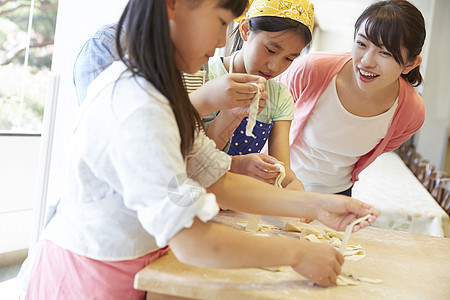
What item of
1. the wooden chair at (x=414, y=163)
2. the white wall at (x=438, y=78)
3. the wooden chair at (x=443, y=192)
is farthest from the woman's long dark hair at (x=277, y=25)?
the white wall at (x=438, y=78)

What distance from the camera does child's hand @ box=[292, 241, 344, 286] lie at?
36.8 inches

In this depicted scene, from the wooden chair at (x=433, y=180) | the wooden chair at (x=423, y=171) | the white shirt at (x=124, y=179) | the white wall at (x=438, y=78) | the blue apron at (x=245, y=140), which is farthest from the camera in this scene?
the white wall at (x=438, y=78)

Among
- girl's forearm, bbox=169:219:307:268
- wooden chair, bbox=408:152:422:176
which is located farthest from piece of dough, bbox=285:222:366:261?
wooden chair, bbox=408:152:422:176

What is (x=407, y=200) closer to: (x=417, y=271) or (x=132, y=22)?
(x=417, y=271)

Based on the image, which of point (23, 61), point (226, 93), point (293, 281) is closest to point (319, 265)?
point (293, 281)

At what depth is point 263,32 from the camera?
58.9 inches

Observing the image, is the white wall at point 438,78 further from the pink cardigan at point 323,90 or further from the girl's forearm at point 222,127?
the girl's forearm at point 222,127

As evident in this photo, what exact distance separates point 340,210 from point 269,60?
0.54 meters

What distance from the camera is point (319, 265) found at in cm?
94

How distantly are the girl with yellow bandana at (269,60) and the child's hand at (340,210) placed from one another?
0.24 metres

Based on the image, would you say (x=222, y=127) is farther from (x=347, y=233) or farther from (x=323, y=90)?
(x=323, y=90)

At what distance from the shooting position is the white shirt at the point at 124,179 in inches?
31.2

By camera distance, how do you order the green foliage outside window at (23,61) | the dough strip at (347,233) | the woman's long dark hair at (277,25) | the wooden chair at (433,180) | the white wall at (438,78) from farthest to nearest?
the white wall at (438,78) → the wooden chair at (433,180) → the green foliage outside window at (23,61) → the woman's long dark hair at (277,25) → the dough strip at (347,233)

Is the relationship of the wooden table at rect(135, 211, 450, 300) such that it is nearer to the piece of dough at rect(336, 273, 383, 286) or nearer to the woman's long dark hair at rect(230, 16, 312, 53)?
the piece of dough at rect(336, 273, 383, 286)
